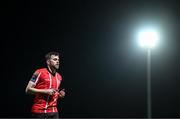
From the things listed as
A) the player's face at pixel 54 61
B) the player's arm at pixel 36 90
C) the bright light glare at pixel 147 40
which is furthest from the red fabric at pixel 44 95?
the bright light glare at pixel 147 40

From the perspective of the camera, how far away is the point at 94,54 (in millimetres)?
20641

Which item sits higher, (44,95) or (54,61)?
(54,61)

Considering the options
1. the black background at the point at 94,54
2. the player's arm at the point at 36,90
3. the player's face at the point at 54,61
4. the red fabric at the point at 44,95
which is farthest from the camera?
the black background at the point at 94,54

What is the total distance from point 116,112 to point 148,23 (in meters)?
5.52

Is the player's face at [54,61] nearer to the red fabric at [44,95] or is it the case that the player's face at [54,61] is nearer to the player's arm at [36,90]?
Result: the red fabric at [44,95]

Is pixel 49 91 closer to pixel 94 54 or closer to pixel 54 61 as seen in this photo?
pixel 54 61

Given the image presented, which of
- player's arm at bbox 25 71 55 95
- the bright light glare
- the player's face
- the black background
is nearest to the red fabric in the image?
player's arm at bbox 25 71 55 95

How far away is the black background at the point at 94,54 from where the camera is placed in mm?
17938

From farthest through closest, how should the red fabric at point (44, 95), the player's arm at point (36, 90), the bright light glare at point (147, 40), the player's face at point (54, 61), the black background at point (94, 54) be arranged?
the black background at point (94, 54)
the bright light glare at point (147, 40)
the player's face at point (54, 61)
the red fabric at point (44, 95)
the player's arm at point (36, 90)

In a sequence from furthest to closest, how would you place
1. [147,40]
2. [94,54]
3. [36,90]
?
[94,54]
[147,40]
[36,90]

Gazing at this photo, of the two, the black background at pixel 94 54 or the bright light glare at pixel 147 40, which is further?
the black background at pixel 94 54

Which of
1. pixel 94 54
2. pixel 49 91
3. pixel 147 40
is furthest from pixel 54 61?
pixel 94 54

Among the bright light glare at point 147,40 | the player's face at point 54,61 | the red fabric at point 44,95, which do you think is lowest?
the red fabric at point 44,95

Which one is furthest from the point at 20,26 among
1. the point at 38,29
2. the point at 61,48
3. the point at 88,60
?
the point at 88,60
